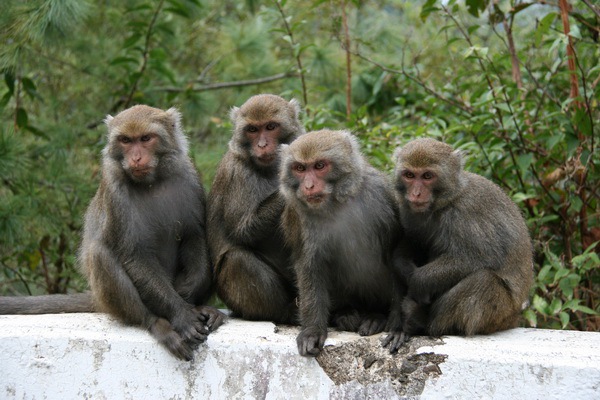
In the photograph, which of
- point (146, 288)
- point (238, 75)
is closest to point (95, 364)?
point (146, 288)

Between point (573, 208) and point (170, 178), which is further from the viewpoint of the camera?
point (573, 208)

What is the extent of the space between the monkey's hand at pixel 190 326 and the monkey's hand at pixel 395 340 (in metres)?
1.01

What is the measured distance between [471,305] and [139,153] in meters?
2.09

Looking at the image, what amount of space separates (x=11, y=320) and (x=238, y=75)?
6.01 m

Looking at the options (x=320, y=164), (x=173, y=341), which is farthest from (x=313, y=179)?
(x=173, y=341)

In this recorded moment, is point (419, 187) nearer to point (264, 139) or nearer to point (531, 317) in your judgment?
point (264, 139)

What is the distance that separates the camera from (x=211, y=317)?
4555 millimetres

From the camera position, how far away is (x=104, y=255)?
458 centimetres

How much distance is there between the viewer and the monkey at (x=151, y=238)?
4523 mm

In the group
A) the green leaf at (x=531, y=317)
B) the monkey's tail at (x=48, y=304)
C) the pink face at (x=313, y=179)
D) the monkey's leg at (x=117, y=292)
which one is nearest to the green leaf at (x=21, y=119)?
the monkey's tail at (x=48, y=304)

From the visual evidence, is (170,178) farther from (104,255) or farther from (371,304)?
(371,304)

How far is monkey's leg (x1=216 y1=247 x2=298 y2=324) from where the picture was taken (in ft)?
15.5

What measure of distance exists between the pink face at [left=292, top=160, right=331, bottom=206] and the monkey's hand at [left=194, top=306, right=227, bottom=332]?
92cm

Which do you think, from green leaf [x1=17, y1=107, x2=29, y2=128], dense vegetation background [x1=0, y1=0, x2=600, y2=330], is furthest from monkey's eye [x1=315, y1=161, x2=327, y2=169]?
green leaf [x1=17, y1=107, x2=29, y2=128]
